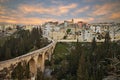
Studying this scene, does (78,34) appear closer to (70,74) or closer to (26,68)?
(70,74)

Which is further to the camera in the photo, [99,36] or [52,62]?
[99,36]

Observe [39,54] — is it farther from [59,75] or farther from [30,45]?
[30,45]

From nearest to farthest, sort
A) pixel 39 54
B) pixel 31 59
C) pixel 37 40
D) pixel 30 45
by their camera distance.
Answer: pixel 31 59 < pixel 39 54 < pixel 30 45 < pixel 37 40

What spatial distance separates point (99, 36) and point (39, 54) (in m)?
8.00

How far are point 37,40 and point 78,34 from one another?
4.93m

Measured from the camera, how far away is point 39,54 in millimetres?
10008

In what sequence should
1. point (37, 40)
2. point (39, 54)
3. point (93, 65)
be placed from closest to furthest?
point (93, 65) < point (39, 54) < point (37, 40)

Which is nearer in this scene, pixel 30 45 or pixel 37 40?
pixel 30 45

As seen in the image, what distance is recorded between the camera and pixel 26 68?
6891 mm

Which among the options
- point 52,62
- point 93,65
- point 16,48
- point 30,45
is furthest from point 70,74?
point 30,45

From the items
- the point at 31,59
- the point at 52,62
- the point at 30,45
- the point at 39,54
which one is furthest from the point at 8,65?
the point at 30,45

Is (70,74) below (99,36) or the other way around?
below

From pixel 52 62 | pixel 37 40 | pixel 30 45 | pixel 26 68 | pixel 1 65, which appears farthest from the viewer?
pixel 37 40

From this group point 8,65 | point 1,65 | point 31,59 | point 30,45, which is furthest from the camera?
point 30,45
